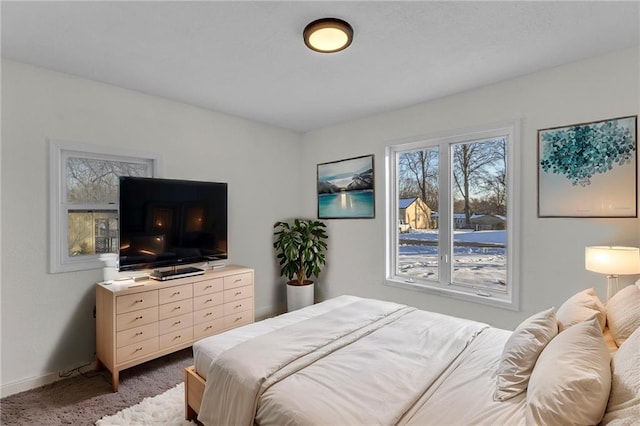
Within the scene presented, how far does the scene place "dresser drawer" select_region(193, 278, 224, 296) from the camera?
9.64 ft

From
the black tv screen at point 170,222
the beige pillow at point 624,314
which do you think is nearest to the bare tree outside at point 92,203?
the black tv screen at point 170,222

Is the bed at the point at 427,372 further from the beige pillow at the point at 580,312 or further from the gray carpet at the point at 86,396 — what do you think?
the gray carpet at the point at 86,396

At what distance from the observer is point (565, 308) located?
1.78 m

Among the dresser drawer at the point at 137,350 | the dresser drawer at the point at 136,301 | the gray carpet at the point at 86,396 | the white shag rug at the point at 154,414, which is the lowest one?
the gray carpet at the point at 86,396

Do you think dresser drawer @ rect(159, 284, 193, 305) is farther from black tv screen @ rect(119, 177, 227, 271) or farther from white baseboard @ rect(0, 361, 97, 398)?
white baseboard @ rect(0, 361, 97, 398)

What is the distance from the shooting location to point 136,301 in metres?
2.54

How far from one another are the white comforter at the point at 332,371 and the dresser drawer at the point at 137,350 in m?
1.17

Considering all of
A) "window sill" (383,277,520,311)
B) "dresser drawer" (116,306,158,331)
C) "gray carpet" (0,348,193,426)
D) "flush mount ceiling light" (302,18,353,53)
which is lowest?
"gray carpet" (0,348,193,426)

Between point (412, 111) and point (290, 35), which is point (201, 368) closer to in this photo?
point (290, 35)

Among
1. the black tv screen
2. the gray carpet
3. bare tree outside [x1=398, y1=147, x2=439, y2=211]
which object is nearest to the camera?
the gray carpet

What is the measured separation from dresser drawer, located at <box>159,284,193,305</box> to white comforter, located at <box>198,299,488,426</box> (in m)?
1.22

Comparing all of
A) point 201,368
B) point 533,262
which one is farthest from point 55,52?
point 533,262

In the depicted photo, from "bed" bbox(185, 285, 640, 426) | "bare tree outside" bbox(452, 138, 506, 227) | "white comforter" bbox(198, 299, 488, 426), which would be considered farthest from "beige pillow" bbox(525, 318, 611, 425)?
"bare tree outside" bbox(452, 138, 506, 227)

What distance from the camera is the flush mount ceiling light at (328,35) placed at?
1.90m
